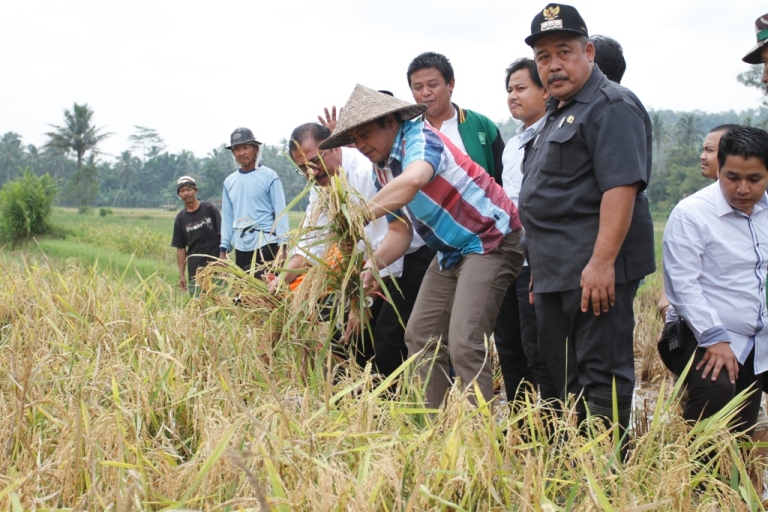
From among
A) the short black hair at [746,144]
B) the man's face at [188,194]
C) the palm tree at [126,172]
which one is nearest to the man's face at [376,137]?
the short black hair at [746,144]

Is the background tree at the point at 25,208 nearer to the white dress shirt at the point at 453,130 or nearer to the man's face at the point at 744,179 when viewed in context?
the white dress shirt at the point at 453,130

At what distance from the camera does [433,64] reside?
4.03 meters

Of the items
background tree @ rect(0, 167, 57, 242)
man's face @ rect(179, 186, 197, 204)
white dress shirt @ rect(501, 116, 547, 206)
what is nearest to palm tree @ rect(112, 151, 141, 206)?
background tree @ rect(0, 167, 57, 242)

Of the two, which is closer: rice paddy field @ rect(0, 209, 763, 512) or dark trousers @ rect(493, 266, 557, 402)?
rice paddy field @ rect(0, 209, 763, 512)

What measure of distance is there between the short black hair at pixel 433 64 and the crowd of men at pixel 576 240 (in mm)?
838

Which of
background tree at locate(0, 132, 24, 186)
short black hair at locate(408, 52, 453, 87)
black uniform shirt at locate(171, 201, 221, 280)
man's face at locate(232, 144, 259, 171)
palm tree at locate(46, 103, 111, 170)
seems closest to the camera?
short black hair at locate(408, 52, 453, 87)

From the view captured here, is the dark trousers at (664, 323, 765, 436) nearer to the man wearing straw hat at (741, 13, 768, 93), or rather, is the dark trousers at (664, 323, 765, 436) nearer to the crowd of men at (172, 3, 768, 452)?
the crowd of men at (172, 3, 768, 452)

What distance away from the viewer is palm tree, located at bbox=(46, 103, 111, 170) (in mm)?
53469

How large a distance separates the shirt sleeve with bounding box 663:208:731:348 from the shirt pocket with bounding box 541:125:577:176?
44cm

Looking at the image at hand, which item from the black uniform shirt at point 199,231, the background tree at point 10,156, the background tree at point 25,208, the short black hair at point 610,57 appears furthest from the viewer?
the background tree at point 10,156

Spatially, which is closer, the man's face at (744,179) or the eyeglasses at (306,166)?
the man's face at (744,179)

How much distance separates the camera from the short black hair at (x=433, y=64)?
403 cm

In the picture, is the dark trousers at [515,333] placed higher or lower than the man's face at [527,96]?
lower

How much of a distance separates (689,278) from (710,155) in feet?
3.62
